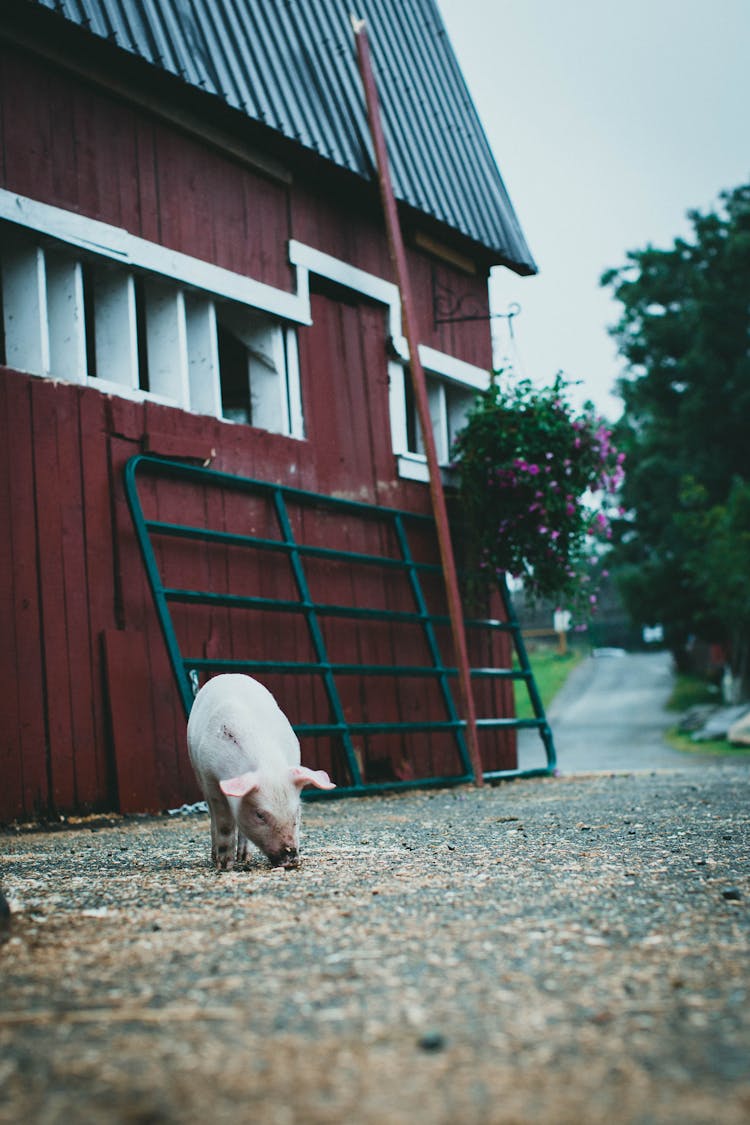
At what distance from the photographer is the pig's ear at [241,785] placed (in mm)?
4141

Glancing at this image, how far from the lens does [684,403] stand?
28.6m

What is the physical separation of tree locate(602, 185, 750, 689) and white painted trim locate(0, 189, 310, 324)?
725 inches

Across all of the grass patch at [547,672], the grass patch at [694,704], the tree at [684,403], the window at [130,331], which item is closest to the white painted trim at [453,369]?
the window at [130,331]

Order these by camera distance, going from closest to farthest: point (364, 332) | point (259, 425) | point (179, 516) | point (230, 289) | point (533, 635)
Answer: point (179, 516) → point (230, 289) → point (259, 425) → point (364, 332) → point (533, 635)

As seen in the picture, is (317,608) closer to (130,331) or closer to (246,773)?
(130,331)

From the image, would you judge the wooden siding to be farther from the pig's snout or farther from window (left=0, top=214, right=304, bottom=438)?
the pig's snout

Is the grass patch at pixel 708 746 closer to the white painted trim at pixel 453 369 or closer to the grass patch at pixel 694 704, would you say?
the grass patch at pixel 694 704

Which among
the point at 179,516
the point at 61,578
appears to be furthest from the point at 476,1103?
the point at 179,516

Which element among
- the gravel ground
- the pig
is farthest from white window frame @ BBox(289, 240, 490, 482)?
the gravel ground

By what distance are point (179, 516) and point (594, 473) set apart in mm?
4106

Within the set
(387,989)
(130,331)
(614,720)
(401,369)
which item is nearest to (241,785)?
(387,989)

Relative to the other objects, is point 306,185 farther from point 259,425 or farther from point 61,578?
point 61,578

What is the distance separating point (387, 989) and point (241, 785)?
1.79m

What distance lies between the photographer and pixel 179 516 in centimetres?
774
